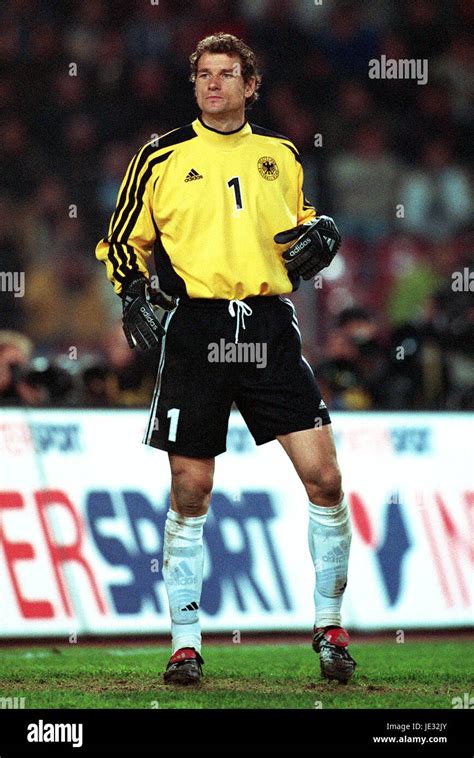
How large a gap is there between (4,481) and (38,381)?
1112 millimetres

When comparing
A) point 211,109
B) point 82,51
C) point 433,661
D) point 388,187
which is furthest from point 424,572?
point 82,51

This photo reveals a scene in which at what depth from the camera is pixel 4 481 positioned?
7137 mm

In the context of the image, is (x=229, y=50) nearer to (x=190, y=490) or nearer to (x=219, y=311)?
(x=219, y=311)

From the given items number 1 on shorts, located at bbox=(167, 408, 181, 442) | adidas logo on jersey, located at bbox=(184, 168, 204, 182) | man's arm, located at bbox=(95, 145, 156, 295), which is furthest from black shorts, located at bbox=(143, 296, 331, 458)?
adidas logo on jersey, located at bbox=(184, 168, 204, 182)

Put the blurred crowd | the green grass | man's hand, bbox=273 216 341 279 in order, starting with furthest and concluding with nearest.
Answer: the blurred crowd → man's hand, bbox=273 216 341 279 → the green grass

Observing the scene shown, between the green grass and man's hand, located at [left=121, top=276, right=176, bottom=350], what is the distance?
1247mm

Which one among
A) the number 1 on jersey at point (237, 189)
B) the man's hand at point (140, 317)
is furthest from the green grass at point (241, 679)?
the number 1 on jersey at point (237, 189)

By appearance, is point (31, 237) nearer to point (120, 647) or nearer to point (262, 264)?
point (120, 647)

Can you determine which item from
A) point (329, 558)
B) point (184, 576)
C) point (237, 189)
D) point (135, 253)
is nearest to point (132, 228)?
point (135, 253)

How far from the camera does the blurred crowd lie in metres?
9.58

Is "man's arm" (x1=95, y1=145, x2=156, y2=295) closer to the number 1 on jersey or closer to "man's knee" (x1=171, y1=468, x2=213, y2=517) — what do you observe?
the number 1 on jersey

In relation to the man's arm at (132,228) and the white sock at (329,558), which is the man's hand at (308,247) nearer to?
the man's arm at (132,228)

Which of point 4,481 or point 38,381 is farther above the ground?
point 38,381

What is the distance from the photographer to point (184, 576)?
5.15 meters
